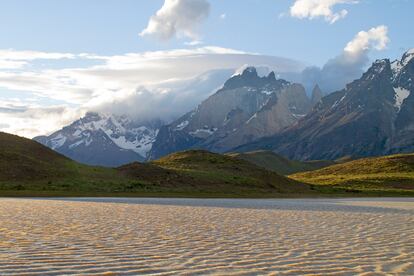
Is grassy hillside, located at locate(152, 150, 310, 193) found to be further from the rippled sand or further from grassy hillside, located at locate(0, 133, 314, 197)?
the rippled sand

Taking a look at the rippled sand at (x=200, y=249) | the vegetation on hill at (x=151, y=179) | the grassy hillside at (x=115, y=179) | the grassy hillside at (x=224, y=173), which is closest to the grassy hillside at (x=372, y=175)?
the vegetation on hill at (x=151, y=179)

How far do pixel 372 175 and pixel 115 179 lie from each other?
69.3 metres

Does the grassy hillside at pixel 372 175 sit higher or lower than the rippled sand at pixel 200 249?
higher

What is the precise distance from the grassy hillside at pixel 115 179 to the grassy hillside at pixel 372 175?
1794cm

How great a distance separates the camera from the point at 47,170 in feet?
263

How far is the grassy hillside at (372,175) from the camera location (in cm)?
11038

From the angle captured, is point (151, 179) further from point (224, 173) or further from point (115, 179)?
point (224, 173)

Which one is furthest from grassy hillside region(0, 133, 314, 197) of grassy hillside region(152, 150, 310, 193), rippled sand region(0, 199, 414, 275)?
rippled sand region(0, 199, 414, 275)

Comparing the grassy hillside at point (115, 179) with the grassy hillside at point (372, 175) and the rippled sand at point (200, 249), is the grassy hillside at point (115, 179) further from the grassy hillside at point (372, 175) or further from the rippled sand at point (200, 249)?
the rippled sand at point (200, 249)

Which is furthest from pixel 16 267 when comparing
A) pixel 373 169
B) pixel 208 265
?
pixel 373 169

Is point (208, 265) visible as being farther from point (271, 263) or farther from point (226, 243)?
point (226, 243)

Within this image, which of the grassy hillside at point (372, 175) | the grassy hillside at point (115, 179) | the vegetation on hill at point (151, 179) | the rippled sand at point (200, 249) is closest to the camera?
the rippled sand at point (200, 249)

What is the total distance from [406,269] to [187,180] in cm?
7461

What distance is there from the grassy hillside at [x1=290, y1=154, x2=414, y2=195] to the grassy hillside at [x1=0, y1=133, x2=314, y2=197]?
1794cm
